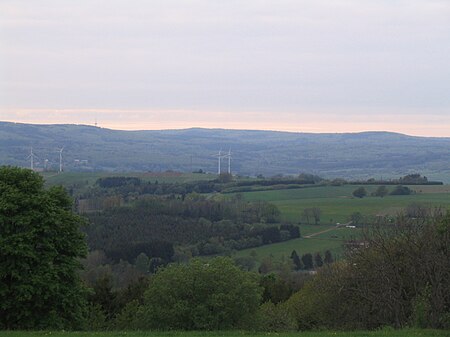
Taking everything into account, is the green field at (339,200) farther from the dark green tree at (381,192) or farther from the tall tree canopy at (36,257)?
the tall tree canopy at (36,257)

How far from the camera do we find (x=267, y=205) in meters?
125

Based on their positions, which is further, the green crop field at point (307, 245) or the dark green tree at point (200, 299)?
the green crop field at point (307, 245)

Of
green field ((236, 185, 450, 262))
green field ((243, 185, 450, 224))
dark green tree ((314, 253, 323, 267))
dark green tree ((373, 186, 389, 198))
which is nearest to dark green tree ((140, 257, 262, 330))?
green field ((236, 185, 450, 262))

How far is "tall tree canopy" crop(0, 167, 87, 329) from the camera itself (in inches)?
1280

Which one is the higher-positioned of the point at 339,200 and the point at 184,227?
the point at 339,200

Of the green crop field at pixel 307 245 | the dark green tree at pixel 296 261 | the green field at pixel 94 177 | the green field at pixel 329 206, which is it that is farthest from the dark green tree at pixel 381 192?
the green field at pixel 94 177

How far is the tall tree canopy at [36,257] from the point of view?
32.5 m

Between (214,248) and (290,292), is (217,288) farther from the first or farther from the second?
(214,248)

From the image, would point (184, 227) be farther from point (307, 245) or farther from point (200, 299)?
point (200, 299)

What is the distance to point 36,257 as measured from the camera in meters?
32.9

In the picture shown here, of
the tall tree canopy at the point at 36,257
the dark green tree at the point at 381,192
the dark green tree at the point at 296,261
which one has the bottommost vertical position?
the dark green tree at the point at 296,261

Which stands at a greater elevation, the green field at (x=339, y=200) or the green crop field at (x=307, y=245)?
the green field at (x=339, y=200)

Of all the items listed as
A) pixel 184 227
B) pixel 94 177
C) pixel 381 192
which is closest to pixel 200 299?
pixel 184 227

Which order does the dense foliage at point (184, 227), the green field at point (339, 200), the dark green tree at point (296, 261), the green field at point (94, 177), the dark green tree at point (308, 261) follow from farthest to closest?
the green field at point (94, 177), the green field at point (339, 200), the dense foliage at point (184, 227), the dark green tree at point (296, 261), the dark green tree at point (308, 261)
